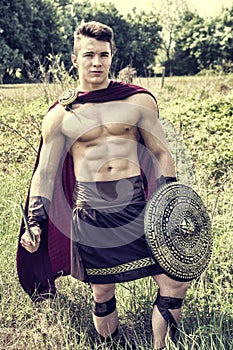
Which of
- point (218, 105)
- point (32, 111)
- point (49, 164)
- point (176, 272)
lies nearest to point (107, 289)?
point (176, 272)

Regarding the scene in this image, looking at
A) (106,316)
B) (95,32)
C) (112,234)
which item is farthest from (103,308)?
(95,32)

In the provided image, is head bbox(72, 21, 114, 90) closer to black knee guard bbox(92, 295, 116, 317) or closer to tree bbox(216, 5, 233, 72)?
black knee guard bbox(92, 295, 116, 317)

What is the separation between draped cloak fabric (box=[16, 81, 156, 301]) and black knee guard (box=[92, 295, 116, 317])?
1.09 feet

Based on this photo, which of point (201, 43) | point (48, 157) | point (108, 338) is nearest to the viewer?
point (48, 157)

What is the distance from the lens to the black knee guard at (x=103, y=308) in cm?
271

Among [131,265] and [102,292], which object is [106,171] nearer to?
[131,265]

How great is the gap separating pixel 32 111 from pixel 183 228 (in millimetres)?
6137

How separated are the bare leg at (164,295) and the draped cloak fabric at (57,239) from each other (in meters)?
0.47

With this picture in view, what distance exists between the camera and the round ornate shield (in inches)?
94.4

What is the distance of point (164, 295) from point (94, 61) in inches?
46.6

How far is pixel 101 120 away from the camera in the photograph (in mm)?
2559

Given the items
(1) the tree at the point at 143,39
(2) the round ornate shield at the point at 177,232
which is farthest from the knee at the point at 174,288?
(1) the tree at the point at 143,39

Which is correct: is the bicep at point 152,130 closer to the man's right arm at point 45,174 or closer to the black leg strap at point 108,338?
the man's right arm at point 45,174

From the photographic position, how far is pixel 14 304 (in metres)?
3.23
